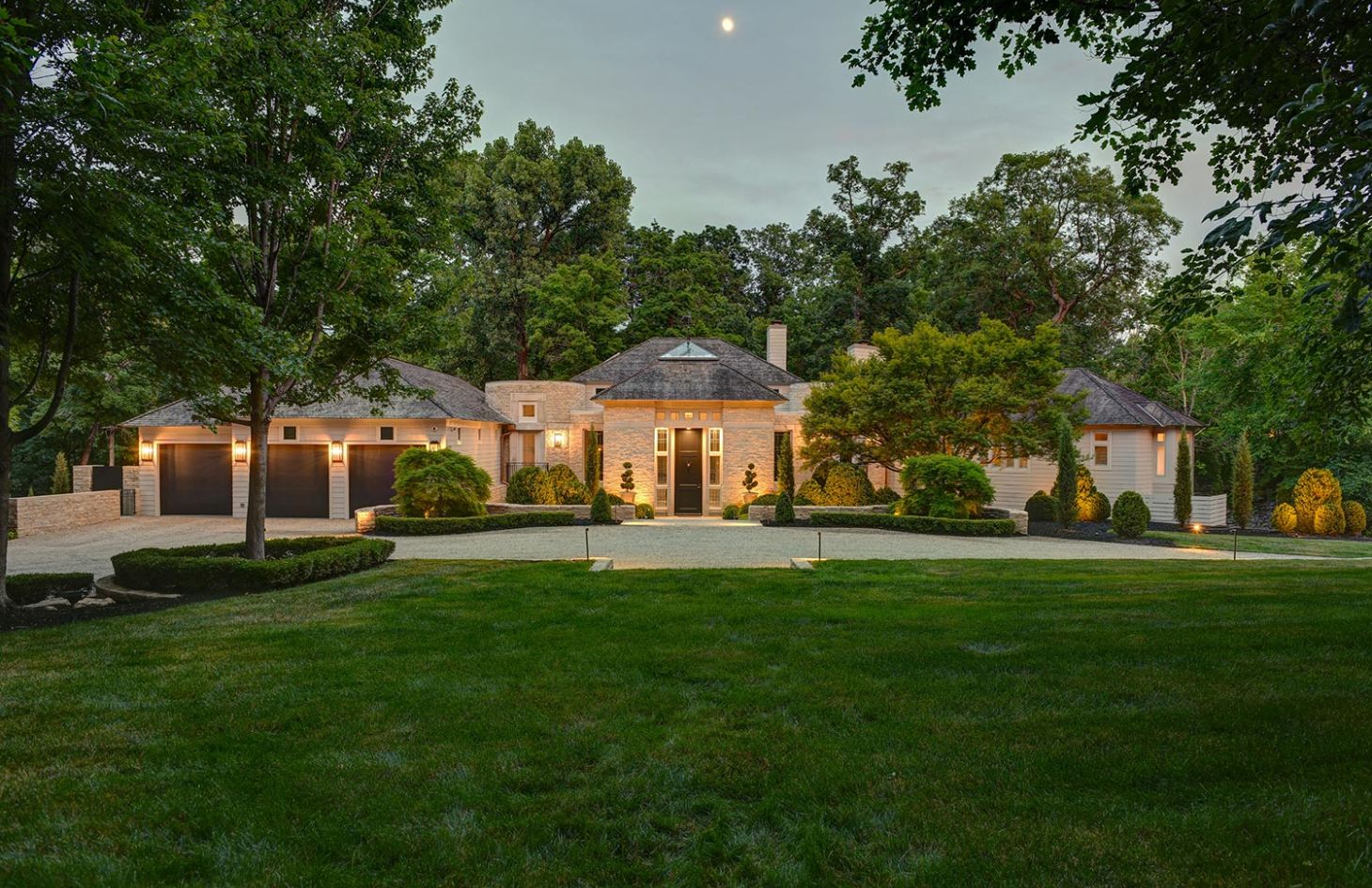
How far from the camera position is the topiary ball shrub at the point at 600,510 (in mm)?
20312

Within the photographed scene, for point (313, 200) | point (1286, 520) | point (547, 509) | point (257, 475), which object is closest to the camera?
point (313, 200)

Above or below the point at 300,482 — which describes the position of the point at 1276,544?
below

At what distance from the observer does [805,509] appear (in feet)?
69.1

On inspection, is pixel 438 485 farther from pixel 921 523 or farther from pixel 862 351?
pixel 862 351

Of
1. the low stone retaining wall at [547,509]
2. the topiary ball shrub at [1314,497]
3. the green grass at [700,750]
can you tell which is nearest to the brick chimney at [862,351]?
the low stone retaining wall at [547,509]

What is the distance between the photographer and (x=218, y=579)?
10.6m

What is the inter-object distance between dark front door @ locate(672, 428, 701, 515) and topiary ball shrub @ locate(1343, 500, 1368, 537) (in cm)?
2066

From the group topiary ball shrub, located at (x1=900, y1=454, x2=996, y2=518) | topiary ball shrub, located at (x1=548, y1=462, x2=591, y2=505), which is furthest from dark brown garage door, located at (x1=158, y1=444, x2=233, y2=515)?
topiary ball shrub, located at (x1=900, y1=454, x2=996, y2=518)

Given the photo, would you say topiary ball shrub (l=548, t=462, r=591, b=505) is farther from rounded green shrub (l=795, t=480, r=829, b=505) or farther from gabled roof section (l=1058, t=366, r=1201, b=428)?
gabled roof section (l=1058, t=366, r=1201, b=428)

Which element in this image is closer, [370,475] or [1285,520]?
[370,475]

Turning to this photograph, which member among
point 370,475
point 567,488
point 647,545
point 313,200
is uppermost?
point 313,200

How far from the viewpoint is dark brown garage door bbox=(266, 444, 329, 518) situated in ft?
74.2

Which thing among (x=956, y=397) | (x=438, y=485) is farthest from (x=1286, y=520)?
(x=438, y=485)

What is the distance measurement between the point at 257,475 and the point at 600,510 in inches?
386
